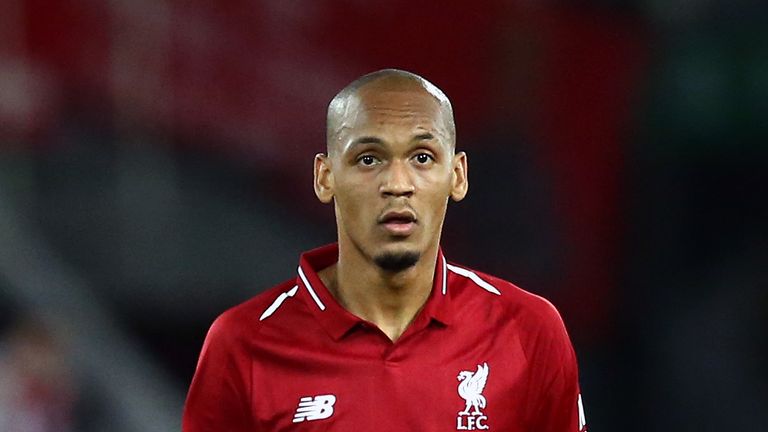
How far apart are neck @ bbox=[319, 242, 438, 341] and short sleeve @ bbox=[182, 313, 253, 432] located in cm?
20

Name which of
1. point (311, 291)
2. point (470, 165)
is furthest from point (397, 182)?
point (470, 165)

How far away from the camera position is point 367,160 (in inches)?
92.5

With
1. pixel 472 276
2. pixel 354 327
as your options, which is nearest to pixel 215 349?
pixel 354 327

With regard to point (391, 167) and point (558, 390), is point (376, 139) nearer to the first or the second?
point (391, 167)

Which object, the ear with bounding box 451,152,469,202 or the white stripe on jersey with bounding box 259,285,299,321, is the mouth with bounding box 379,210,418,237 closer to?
the ear with bounding box 451,152,469,202

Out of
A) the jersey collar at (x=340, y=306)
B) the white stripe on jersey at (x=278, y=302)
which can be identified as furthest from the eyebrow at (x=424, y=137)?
the white stripe on jersey at (x=278, y=302)

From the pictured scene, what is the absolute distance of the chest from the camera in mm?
2348

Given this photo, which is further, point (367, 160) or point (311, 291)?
point (311, 291)

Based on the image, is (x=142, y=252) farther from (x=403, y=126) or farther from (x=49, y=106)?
(x=403, y=126)

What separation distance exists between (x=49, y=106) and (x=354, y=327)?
2114 millimetres

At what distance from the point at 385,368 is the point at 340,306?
0.14 meters

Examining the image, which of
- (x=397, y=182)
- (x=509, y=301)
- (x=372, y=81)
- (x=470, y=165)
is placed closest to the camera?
(x=397, y=182)

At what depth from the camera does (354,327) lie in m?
2.41

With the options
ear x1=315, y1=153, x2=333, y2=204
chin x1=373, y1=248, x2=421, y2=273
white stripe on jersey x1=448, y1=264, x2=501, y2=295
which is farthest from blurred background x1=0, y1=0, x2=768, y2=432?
chin x1=373, y1=248, x2=421, y2=273
